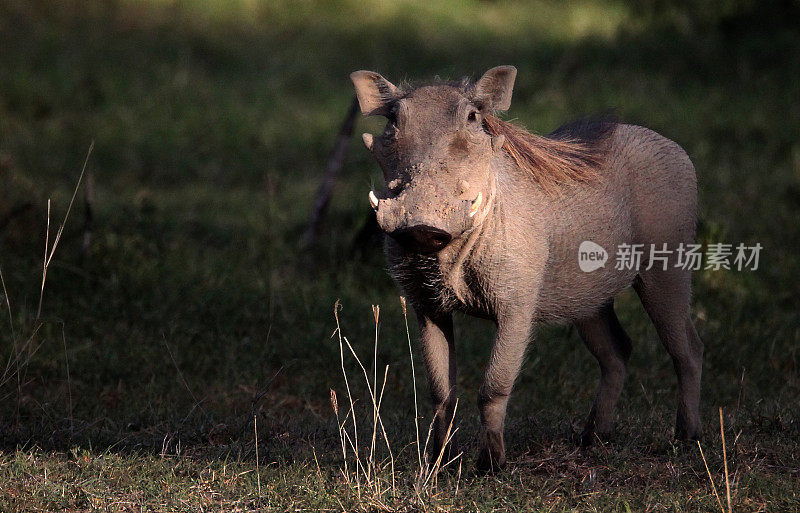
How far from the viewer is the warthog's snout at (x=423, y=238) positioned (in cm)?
339

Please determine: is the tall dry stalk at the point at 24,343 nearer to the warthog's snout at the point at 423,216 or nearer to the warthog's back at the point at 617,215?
the warthog's snout at the point at 423,216

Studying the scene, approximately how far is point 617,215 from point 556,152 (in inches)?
15.2

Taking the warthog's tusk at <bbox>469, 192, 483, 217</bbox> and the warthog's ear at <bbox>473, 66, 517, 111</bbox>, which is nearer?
the warthog's tusk at <bbox>469, 192, 483, 217</bbox>

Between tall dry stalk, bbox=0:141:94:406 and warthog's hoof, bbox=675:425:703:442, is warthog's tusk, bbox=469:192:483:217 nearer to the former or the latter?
warthog's hoof, bbox=675:425:703:442

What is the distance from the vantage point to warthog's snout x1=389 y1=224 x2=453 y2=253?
11.1ft

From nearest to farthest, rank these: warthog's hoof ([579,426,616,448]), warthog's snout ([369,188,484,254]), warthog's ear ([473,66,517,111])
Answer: warthog's snout ([369,188,484,254]) → warthog's ear ([473,66,517,111]) → warthog's hoof ([579,426,616,448])

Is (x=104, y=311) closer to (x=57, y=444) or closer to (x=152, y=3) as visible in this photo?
(x=57, y=444)

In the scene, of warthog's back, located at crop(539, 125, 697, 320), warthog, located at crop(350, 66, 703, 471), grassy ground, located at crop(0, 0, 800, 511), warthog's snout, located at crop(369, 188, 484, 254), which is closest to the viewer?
warthog's snout, located at crop(369, 188, 484, 254)

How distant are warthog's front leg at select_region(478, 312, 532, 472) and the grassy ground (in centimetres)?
13

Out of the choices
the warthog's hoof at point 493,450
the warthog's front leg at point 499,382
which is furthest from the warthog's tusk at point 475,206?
the warthog's hoof at point 493,450

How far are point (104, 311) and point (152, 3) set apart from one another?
867 cm

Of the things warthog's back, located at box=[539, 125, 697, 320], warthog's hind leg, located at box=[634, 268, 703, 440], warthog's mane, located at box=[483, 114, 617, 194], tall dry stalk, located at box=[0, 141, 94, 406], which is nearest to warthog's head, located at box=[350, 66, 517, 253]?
warthog's mane, located at box=[483, 114, 617, 194]

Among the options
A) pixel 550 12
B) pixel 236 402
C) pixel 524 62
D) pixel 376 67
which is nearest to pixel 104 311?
pixel 236 402

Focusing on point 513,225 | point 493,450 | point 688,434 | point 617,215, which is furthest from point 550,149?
point 688,434
